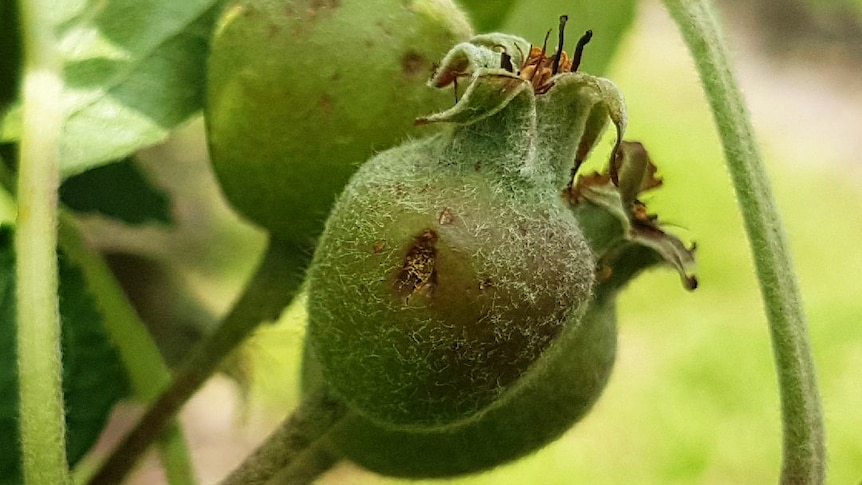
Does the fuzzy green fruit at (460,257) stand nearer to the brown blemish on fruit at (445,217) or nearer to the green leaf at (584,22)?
the brown blemish on fruit at (445,217)

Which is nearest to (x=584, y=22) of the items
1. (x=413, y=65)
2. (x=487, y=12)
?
(x=487, y=12)

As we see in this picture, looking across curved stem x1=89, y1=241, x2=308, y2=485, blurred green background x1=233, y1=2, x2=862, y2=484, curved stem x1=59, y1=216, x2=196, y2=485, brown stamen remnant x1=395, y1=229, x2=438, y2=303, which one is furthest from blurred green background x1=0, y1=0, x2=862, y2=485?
brown stamen remnant x1=395, y1=229, x2=438, y2=303

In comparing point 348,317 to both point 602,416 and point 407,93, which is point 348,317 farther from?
point 602,416

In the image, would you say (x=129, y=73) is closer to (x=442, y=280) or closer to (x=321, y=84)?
(x=321, y=84)

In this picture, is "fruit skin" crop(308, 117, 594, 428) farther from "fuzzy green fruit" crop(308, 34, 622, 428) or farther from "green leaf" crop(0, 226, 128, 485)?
"green leaf" crop(0, 226, 128, 485)

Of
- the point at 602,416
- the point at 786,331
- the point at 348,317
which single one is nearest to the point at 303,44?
the point at 348,317

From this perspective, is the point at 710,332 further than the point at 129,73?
Yes

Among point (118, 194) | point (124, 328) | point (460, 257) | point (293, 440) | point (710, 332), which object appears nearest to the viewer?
point (460, 257)
